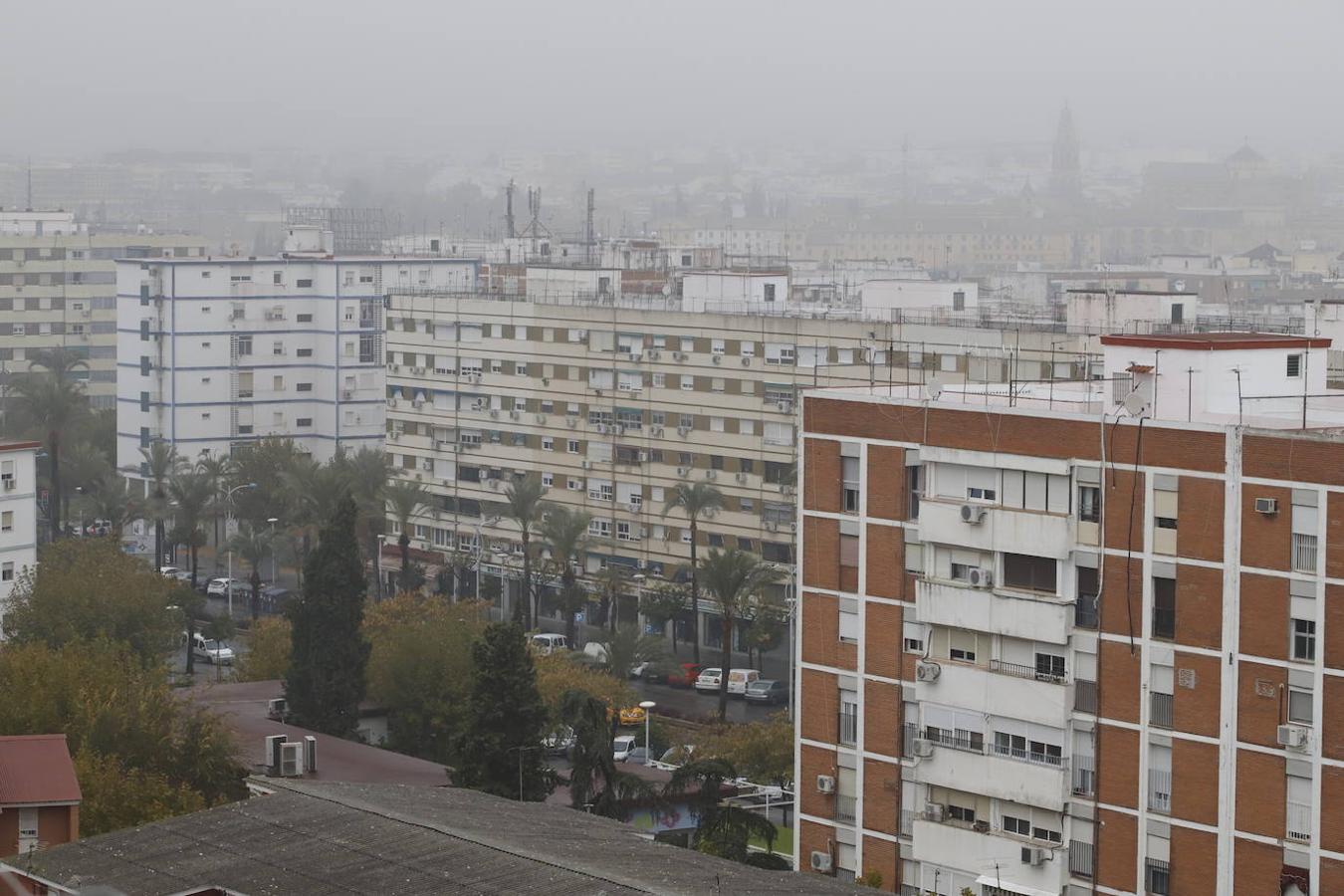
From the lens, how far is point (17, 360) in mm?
82312

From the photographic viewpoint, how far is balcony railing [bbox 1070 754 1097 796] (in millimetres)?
21078

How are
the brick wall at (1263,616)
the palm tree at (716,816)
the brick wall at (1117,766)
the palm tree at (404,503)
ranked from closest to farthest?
1. the brick wall at (1263,616)
2. the brick wall at (1117,766)
3. the palm tree at (716,816)
4. the palm tree at (404,503)

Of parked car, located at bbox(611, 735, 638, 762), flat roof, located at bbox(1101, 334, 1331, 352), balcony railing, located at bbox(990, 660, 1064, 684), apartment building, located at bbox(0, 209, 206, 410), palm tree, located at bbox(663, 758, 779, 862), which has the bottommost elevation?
parked car, located at bbox(611, 735, 638, 762)

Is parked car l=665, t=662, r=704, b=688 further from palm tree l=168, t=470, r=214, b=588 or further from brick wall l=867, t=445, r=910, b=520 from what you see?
brick wall l=867, t=445, r=910, b=520

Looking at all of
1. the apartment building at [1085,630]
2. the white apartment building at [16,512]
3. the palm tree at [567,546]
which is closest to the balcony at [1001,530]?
the apartment building at [1085,630]

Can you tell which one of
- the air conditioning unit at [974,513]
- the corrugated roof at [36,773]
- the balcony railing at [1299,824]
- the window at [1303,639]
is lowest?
the corrugated roof at [36,773]

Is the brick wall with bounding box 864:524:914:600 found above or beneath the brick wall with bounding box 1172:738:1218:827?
above

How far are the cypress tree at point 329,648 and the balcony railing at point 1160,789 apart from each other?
50.7 ft

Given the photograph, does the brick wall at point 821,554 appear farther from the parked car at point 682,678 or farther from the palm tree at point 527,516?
the palm tree at point 527,516

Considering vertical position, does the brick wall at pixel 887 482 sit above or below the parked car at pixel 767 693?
above

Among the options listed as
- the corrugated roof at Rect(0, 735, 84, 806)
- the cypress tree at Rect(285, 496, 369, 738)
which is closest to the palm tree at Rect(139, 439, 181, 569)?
the cypress tree at Rect(285, 496, 369, 738)

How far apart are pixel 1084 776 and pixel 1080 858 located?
2.43 feet

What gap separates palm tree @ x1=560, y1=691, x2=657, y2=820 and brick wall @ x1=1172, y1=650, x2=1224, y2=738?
742 centimetres

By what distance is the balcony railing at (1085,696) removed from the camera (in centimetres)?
2111
